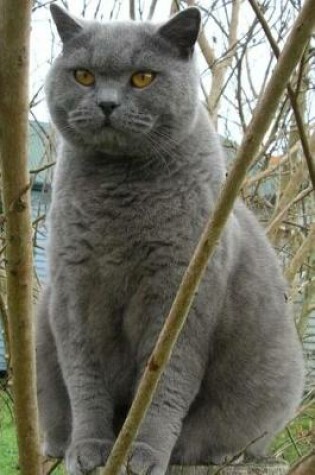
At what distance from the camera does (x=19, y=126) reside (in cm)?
100

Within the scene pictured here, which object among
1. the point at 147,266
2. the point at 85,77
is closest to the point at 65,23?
the point at 85,77

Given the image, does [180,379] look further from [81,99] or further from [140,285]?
[81,99]

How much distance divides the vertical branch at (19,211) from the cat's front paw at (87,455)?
58cm

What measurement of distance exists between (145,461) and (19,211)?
89cm

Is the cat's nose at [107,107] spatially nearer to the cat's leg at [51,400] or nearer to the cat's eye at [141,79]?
the cat's eye at [141,79]

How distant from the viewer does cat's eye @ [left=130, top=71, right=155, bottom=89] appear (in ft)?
6.31

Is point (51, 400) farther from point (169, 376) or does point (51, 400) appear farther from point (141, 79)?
point (141, 79)

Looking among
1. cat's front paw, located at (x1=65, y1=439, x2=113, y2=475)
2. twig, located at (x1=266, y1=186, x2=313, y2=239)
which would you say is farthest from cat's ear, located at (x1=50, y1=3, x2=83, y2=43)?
twig, located at (x1=266, y1=186, x2=313, y2=239)

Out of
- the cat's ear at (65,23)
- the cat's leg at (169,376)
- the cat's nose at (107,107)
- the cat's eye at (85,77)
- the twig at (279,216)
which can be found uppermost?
the cat's ear at (65,23)

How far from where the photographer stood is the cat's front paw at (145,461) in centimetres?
175

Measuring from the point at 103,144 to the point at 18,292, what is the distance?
88 centimetres

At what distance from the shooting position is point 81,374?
1.93 metres

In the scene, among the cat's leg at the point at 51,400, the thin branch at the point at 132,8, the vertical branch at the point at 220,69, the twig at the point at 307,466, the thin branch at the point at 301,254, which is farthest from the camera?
the vertical branch at the point at 220,69

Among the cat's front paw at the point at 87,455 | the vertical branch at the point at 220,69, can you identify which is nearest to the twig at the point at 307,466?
the cat's front paw at the point at 87,455
